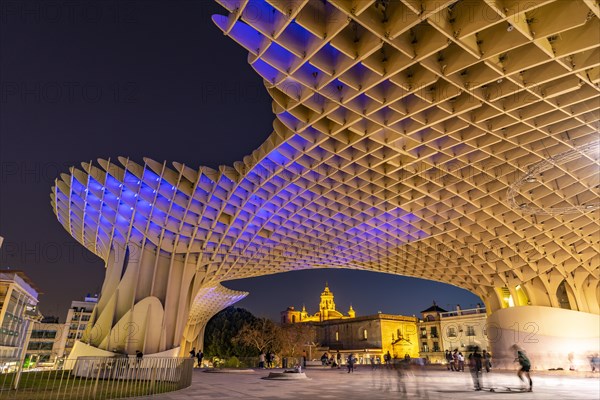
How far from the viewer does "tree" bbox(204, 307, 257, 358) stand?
70000 millimetres

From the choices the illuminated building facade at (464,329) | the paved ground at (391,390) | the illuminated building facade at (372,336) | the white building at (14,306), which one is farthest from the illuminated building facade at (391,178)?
the white building at (14,306)

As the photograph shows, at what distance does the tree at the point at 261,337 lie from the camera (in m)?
61.0

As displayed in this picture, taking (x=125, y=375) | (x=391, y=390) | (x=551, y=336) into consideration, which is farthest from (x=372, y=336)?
(x=125, y=375)

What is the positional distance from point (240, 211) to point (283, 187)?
598 cm

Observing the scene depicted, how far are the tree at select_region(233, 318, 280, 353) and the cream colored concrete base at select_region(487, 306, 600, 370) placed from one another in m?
35.8

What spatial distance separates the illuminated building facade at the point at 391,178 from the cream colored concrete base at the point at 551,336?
208mm

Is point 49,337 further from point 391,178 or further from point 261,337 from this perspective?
point 391,178

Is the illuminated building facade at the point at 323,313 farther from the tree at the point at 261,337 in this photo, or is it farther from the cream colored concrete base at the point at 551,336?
the cream colored concrete base at the point at 551,336

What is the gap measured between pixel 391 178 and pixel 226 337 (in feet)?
202

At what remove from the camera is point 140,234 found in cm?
3244

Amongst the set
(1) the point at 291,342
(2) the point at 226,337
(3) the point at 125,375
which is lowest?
(3) the point at 125,375

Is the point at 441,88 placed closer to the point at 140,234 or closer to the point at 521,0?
the point at 521,0

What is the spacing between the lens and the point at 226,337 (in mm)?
74312

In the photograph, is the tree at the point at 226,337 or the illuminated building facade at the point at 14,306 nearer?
the tree at the point at 226,337
